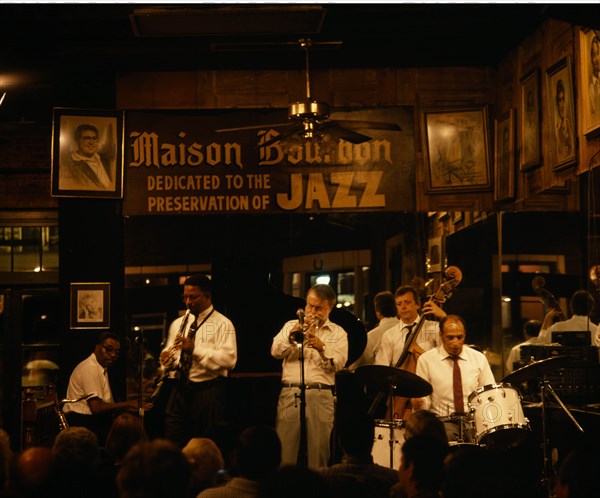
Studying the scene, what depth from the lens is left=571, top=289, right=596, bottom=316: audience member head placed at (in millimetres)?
7331

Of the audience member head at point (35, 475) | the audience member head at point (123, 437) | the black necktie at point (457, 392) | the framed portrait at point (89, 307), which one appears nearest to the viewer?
the audience member head at point (35, 475)

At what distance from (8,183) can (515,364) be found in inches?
252

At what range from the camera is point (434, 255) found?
8.98 meters

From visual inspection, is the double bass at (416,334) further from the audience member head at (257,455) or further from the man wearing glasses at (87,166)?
the audience member head at (257,455)

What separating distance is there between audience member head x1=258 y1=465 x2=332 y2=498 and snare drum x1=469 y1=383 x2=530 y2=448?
126 inches

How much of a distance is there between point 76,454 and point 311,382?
3715 mm

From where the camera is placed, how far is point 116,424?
15.7ft

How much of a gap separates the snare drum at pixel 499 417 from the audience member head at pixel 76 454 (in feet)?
10.5

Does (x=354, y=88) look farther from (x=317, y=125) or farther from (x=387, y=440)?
(x=387, y=440)

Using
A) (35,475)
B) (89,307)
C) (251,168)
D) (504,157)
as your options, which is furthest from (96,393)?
(504,157)

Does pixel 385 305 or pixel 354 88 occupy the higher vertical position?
pixel 354 88

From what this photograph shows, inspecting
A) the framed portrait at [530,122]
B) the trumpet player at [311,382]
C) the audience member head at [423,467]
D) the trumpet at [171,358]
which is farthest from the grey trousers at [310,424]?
the audience member head at [423,467]

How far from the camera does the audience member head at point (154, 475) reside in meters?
3.49

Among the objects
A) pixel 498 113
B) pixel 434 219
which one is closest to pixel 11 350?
pixel 434 219
